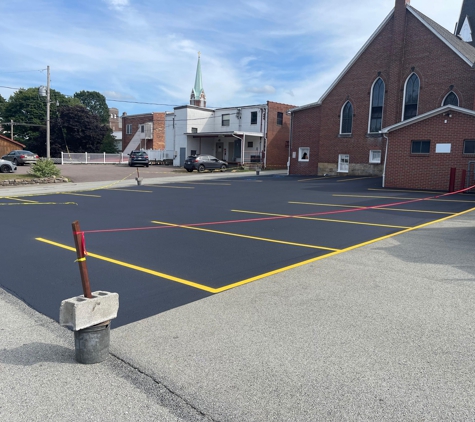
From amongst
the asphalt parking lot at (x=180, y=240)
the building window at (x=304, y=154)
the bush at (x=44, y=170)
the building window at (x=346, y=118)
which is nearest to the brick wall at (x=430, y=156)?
the asphalt parking lot at (x=180, y=240)

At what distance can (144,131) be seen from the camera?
5525 centimetres

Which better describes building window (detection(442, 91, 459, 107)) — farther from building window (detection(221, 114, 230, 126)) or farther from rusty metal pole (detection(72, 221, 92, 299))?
rusty metal pole (detection(72, 221, 92, 299))

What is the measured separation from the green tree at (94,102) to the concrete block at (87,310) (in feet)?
354

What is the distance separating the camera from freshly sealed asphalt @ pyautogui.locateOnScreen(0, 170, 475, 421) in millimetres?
3102

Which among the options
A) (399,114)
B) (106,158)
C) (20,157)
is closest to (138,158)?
(106,158)

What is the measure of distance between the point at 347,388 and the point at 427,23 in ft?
102

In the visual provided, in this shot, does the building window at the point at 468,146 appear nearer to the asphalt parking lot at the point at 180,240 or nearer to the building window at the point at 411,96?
the asphalt parking lot at the point at 180,240

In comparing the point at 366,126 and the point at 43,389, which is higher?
the point at 366,126

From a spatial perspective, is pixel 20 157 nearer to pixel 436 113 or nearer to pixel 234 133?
pixel 234 133

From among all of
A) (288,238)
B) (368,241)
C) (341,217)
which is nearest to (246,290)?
(288,238)

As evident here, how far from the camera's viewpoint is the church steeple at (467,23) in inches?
1587

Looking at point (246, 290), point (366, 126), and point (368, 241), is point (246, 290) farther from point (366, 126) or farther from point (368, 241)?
point (366, 126)

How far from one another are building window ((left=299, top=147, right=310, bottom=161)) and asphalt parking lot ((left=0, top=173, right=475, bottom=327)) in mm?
18767

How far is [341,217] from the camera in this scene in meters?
12.0
